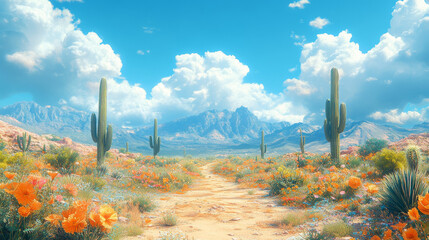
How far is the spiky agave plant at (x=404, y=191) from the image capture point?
4309 mm

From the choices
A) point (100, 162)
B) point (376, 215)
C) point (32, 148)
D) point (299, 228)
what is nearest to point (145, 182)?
point (100, 162)

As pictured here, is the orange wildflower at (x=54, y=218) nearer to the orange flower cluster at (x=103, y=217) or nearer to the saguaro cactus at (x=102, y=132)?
the orange flower cluster at (x=103, y=217)

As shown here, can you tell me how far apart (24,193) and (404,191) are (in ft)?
20.4

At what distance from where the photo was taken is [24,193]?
11.0 ft

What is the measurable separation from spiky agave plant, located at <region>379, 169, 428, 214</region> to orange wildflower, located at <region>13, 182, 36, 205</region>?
6.01 meters

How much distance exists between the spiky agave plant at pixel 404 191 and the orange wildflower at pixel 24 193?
6.01m

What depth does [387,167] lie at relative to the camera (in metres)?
9.50

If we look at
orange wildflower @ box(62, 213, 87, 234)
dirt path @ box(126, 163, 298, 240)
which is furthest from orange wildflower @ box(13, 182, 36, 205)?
dirt path @ box(126, 163, 298, 240)

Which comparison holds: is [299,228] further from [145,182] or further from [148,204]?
[145,182]

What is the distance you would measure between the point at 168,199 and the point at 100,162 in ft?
23.1

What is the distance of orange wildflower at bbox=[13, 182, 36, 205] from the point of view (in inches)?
130

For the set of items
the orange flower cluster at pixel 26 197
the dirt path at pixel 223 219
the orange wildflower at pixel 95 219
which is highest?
the orange flower cluster at pixel 26 197

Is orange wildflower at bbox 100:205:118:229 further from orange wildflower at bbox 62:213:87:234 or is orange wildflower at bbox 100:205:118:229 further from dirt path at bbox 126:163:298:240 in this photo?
dirt path at bbox 126:163:298:240

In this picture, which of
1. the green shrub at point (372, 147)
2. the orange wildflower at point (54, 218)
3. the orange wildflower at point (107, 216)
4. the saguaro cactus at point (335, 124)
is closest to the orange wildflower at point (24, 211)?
the orange wildflower at point (54, 218)
